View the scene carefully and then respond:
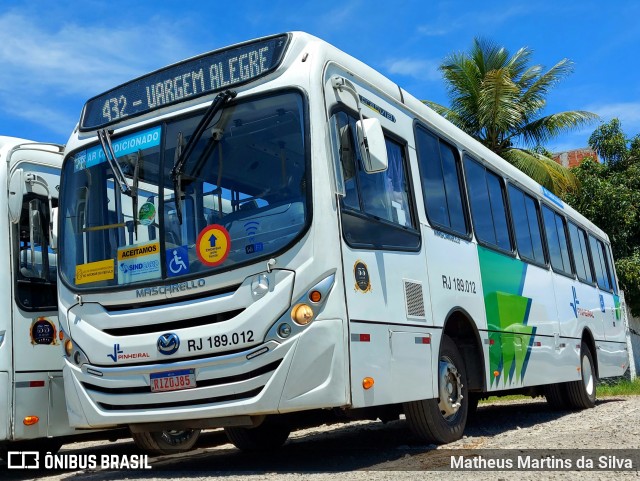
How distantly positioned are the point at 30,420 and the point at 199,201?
2882mm

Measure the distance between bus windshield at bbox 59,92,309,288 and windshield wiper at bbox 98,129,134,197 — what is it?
0.04m

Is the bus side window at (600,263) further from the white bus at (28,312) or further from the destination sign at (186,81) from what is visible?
the white bus at (28,312)

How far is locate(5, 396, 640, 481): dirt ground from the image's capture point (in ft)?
19.4

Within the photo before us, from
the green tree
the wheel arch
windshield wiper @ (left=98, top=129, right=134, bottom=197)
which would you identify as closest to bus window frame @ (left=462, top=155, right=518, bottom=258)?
the wheel arch

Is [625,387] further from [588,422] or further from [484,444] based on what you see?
[484,444]

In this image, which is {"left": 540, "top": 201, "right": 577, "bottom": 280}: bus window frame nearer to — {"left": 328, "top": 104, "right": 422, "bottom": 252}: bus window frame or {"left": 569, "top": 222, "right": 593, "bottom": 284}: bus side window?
{"left": 569, "top": 222, "right": 593, "bottom": 284}: bus side window

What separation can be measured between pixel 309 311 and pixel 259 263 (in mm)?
518

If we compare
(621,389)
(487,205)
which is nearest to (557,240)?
(487,205)

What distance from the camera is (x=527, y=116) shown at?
75.9ft

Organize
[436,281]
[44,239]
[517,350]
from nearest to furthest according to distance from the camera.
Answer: [436,281]
[44,239]
[517,350]

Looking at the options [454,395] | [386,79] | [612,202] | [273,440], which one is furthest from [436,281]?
[612,202]

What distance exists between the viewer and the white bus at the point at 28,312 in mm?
7492

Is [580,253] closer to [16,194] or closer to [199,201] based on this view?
[199,201]

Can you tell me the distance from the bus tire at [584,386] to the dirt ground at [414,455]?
1.32 metres
